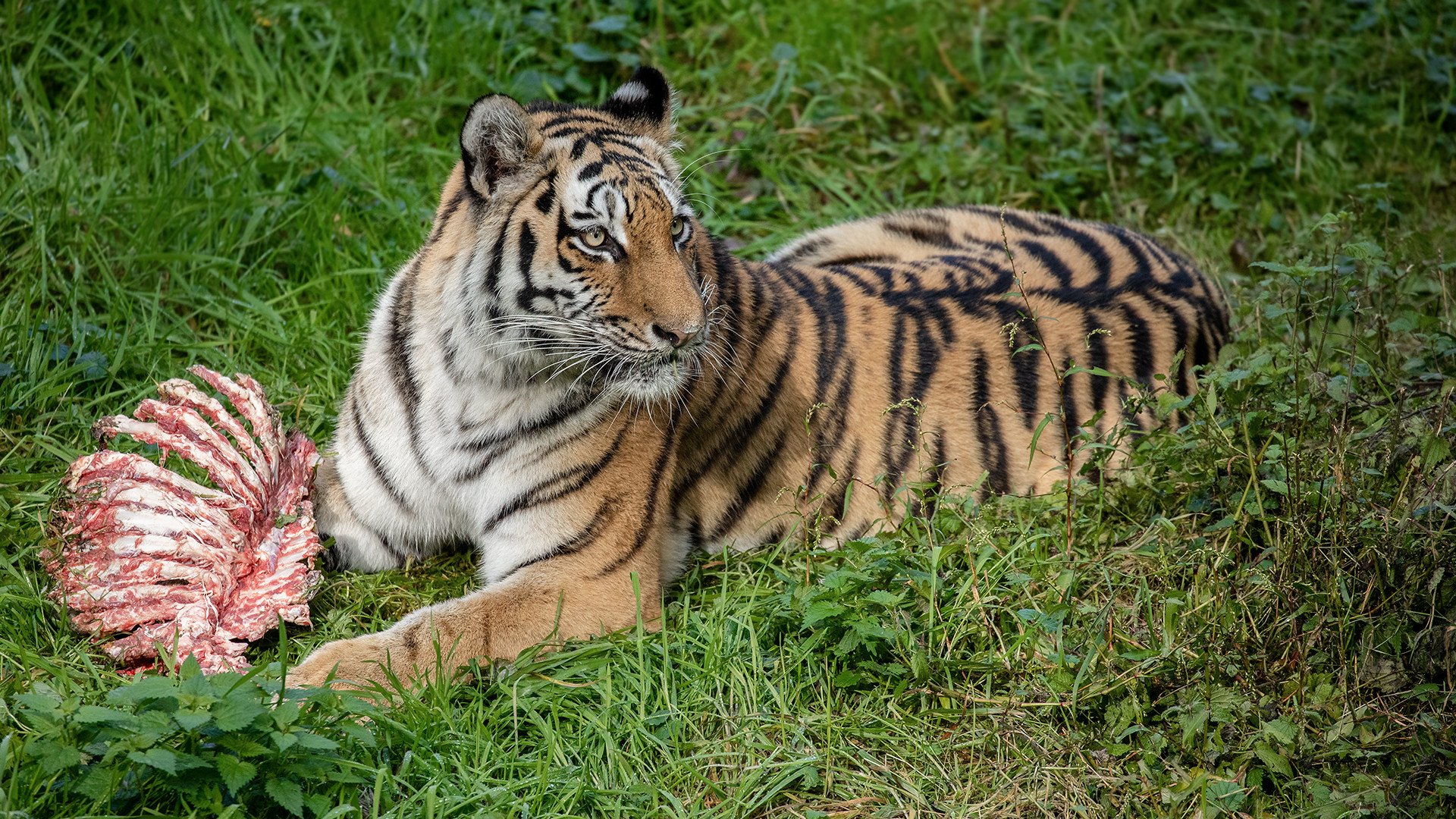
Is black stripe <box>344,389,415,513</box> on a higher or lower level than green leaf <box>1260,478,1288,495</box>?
higher

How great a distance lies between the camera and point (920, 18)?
5836 millimetres

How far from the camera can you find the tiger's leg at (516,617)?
113 inches

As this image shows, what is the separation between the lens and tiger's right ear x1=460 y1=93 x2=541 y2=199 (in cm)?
293

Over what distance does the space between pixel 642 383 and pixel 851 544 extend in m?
0.70

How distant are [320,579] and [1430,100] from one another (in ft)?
18.0

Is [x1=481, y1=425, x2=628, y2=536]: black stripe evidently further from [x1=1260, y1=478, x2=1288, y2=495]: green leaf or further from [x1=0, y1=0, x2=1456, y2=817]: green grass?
[x1=1260, y1=478, x2=1288, y2=495]: green leaf

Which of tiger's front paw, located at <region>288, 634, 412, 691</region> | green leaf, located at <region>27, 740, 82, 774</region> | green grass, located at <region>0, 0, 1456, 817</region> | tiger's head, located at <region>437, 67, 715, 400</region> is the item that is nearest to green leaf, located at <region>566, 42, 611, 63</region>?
green grass, located at <region>0, 0, 1456, 817</region>

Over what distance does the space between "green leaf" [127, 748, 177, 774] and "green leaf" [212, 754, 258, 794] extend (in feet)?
0.26

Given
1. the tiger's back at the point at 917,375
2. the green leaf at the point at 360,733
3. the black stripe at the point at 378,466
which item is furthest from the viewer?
the tiger's back at the point at 917,375

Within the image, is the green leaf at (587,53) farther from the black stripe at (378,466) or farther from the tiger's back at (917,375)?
the black stripe at (378,466)

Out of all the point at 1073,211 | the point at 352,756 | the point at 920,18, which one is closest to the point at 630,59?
the point at 920,18

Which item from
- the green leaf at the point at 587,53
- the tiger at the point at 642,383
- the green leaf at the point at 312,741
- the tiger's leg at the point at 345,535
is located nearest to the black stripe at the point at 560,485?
the tiger at the point at 642,383

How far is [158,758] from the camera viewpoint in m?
2.05

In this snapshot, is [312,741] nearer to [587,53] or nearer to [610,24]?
[587,53]
